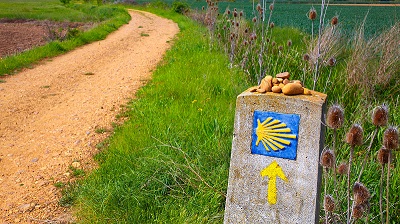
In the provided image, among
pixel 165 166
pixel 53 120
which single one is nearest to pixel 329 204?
pixel 165 166

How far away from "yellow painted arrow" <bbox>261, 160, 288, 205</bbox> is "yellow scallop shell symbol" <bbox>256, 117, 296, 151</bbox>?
0.10m

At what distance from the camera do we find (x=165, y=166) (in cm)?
321

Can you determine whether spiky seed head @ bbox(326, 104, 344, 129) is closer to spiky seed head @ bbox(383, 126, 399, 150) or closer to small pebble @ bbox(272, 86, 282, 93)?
spiky seed head @ bbox(383, 126, 399, 150)

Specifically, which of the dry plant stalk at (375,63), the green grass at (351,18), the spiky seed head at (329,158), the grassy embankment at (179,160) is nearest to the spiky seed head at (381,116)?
the spiky seed head at (329,158)

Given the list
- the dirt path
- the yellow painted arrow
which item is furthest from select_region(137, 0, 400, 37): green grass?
the dirt path

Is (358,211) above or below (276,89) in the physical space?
below

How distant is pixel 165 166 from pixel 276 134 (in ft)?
4.65

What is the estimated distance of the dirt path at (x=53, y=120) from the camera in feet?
11.2

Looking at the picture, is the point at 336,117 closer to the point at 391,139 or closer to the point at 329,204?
the point at 391,139

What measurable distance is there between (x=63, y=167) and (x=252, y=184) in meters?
2.44

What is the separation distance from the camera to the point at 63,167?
12.9 ft

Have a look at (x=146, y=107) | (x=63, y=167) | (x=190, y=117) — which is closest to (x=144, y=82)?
(x=146, y=107)

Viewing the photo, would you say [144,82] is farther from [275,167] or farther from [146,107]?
[275,167]

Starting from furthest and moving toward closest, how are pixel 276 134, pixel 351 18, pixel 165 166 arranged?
pixel 351 18, pixel 165 166, pixel 276 134
